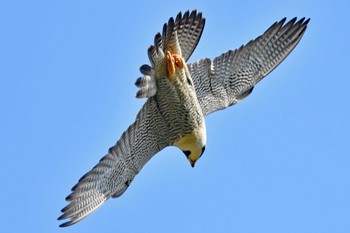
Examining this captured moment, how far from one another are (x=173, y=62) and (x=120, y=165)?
1.65m

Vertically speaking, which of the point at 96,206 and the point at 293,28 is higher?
the point at 293,28

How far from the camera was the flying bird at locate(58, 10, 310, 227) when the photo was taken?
1557cm

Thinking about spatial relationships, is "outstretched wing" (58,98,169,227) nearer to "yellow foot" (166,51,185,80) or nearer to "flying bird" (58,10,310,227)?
"flying bird" (58,10,310,227)

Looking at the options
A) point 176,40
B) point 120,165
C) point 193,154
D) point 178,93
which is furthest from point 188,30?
point 120,165

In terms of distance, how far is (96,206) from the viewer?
50.1 feet

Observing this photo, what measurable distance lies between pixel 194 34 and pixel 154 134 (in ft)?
5.21

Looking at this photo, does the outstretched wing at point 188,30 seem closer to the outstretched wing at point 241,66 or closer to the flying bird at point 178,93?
the flying bird at point 178,93

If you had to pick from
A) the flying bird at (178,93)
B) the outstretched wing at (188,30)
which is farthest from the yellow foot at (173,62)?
the outstretched wing at (188,30)

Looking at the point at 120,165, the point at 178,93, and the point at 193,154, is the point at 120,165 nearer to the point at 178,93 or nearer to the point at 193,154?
the point at 178,93

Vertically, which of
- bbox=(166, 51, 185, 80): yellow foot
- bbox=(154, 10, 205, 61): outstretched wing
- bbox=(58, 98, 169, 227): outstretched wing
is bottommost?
bbox=(58, 98, 169, 227): outstretched wing

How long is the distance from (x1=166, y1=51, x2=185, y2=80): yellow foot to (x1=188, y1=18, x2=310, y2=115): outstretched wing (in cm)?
86

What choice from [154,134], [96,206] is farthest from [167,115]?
[96,206]

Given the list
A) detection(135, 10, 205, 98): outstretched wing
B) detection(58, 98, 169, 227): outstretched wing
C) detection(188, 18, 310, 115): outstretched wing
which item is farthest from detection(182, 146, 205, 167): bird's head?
detection(135, 10, 205, 98): outstretched wing

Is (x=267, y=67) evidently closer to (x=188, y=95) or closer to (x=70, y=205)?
(x=188, y=95)
